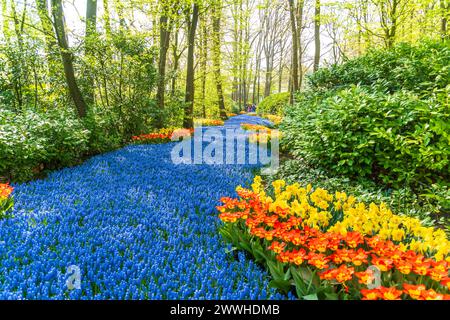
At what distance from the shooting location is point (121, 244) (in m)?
2.45

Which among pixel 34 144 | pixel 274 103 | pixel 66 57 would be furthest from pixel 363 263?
pixel 274 103

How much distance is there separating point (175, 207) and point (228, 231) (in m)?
0.99

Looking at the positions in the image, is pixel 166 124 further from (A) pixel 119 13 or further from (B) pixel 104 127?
(A) pixel 119 13

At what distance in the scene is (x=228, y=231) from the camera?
2.63 metres

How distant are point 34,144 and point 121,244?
2831mm

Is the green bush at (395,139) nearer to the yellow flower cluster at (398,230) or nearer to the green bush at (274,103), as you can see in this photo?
the yellow flower cluster at (398,230)

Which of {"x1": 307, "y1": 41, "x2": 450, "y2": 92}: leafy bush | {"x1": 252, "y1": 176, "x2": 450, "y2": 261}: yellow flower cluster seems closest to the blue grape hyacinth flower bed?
{"x1": 252, "y1": 176, "x2": 450, "y2": 261}: yellow flower cluster

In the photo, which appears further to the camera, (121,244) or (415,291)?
(121,244)

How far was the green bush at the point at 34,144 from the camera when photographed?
13.5 ft

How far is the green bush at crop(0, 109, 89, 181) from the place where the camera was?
4.10 metres

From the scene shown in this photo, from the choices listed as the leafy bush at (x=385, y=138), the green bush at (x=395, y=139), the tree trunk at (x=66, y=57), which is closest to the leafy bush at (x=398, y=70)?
the green bush at (x=395, y=139)

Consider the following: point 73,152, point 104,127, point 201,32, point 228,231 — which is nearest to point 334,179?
point 228,231

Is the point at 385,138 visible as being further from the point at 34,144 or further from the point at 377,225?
the point at 34,144

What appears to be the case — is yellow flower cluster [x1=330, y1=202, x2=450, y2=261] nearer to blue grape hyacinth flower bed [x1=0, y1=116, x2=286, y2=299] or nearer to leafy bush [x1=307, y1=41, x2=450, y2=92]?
blue grape hyacinth flower bed [x1=0, y1=116, x2=286, y2=299]
